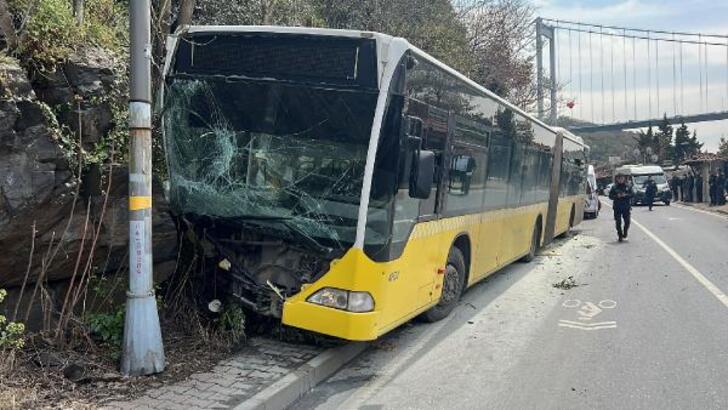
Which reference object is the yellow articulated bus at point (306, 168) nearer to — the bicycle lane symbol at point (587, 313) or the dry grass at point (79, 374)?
the dry grass at point (79, 374)

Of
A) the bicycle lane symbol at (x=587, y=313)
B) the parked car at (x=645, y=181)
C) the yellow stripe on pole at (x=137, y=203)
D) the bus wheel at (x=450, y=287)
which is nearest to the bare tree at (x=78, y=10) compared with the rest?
the yellow stripe on pole at (x=137, y=203)

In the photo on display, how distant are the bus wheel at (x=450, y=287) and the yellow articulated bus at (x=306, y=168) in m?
1.04

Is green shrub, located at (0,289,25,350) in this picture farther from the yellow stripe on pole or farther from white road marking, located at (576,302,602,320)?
white road marking, located at (576,302,602,320)

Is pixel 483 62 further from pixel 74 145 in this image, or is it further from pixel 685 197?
pixel 685 197

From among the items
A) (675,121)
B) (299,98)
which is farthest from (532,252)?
(675,121)

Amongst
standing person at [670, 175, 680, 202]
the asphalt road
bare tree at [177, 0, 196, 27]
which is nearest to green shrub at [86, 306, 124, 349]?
the asphalt road

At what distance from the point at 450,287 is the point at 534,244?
5840 mm

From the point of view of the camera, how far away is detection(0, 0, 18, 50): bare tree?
5.52 metres

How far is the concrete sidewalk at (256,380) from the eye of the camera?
4664mm

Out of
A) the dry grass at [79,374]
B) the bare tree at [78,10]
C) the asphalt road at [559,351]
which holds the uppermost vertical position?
the bare tree at [78,10]

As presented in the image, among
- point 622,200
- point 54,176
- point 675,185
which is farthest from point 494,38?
point 675,185

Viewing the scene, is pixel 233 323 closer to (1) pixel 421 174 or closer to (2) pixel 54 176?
(2) pixel 54 176

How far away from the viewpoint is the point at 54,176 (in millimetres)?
5387

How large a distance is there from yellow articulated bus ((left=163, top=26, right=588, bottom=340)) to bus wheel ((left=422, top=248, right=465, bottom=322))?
3.41ft
